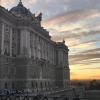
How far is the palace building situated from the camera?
77.0 meters

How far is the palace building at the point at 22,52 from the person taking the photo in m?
77.0

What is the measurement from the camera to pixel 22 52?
83688mm

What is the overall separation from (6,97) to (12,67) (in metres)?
22.6

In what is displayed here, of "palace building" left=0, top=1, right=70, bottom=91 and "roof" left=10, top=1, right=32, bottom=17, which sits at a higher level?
"roof" left=10, top=1, right=32, bottom=17

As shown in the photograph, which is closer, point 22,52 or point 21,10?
point 22,52

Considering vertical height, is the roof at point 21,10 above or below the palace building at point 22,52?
above

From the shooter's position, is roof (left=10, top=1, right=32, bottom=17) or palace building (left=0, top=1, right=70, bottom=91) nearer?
palace building (left=0, top=1, right=70, bottom=91)

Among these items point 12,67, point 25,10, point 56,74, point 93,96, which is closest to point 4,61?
point 12,67

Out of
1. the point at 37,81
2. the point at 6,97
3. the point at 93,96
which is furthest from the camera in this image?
the point at 93,96

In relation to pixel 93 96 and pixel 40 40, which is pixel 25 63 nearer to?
pixel 40 40

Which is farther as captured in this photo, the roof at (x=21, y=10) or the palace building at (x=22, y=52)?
the roof at (x=21, y=10)

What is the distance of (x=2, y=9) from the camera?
245ft

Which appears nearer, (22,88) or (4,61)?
(4,61)

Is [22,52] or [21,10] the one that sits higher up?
[21,10]
